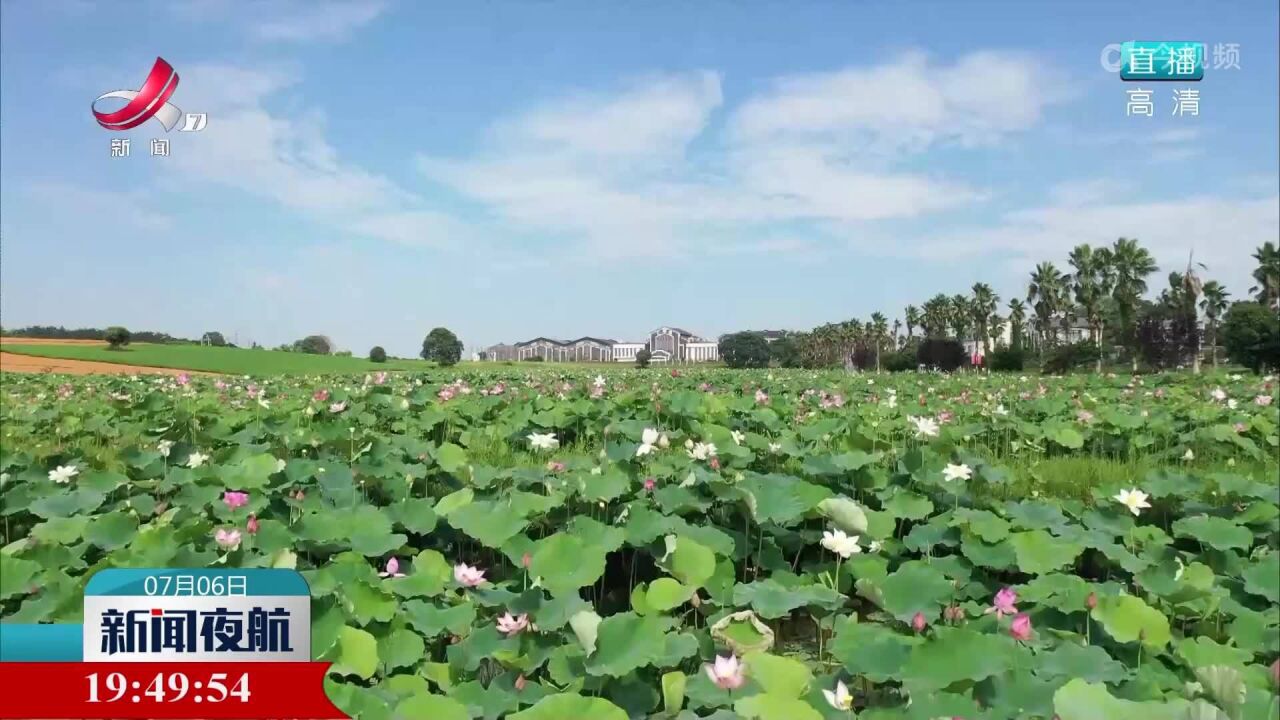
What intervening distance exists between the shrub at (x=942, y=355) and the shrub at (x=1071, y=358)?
5.28 meters

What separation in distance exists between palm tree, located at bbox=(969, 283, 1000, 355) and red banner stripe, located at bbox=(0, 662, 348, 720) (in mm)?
74301

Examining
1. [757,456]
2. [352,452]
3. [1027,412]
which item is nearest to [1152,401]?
[1027,412]

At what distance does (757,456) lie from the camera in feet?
14.6

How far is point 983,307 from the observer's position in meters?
71.6

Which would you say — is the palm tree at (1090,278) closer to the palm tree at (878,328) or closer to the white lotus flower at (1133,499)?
the palm tree at (878,328)

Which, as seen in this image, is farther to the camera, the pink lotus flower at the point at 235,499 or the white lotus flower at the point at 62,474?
the white lotus flower at the point at 62,474

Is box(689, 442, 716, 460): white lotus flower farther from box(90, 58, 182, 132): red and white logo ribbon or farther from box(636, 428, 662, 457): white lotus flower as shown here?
box(90, 58, 182, 132): red and white logo ribbon

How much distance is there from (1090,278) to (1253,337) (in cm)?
2678

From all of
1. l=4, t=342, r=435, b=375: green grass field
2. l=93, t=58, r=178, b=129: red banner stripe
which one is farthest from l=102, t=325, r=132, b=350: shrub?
l=93, t=58, r=178, b=129: red banner stripe

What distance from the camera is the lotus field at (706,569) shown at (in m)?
1.86

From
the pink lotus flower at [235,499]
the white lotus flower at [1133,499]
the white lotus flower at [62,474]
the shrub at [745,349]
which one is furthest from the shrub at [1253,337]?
the white lotus flower at [62,474]

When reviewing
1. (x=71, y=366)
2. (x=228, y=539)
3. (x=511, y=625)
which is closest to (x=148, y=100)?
(x=228, y=539)

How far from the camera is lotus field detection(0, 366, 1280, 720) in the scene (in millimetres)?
1856

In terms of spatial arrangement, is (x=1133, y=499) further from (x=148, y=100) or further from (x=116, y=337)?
(x=116, y=337)
